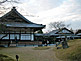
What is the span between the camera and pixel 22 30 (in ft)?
68.7

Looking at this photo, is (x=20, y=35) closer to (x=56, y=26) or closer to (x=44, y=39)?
(x=44, y=39)

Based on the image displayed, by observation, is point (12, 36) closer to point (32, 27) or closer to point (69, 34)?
point (32, 27)

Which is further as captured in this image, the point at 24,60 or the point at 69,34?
the point at 69,34

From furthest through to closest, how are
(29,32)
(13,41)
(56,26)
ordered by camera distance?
(56,26) → (29,32) → (13,41)

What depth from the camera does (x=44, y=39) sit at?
94.5 ft

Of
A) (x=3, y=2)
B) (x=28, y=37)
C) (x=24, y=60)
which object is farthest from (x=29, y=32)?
(x=3, y=2)

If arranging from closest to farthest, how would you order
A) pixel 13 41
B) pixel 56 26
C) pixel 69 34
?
1. pixel 13 41
2. pixel 56 26
3. pixel 69 34

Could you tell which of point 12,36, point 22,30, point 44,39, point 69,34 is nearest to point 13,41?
point 12,36

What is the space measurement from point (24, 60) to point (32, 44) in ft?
43.3

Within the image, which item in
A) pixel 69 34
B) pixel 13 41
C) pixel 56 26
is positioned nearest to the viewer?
pixel 13 41

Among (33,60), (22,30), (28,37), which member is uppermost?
(22,30)

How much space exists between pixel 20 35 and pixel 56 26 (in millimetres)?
11656

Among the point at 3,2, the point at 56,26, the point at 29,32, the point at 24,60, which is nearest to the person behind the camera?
the point at 3,2

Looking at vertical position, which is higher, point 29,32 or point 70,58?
point 29,32
